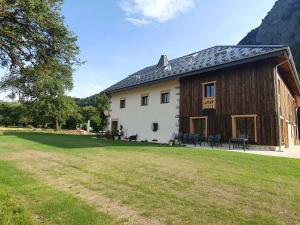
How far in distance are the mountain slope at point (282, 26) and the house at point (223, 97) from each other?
44.1m

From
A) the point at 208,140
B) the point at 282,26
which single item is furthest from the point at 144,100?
the point at 282,26

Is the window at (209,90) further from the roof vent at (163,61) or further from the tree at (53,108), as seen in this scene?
the tree at (53,108)

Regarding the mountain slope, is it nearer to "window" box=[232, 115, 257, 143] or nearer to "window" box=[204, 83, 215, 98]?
"window" box=[204, 83, 215, 98]

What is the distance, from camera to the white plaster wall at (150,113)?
17891 millimetres

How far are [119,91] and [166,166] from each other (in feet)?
54.5

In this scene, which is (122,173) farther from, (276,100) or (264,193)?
(276,100)

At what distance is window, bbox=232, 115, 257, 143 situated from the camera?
44.5ft

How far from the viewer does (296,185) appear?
5.20 meters

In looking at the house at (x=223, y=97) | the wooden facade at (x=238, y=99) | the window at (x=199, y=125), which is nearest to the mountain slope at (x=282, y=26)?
the house at (x=223, y=97)

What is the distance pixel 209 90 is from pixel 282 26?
55761 millimetres

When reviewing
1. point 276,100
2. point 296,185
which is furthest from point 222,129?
point 296,185

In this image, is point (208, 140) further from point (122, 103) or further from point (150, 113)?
point (122, 103)

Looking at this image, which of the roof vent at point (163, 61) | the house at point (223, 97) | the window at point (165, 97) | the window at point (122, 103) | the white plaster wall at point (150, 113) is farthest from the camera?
the roof vent at point (163, 61)

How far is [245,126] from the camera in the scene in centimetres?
1393
